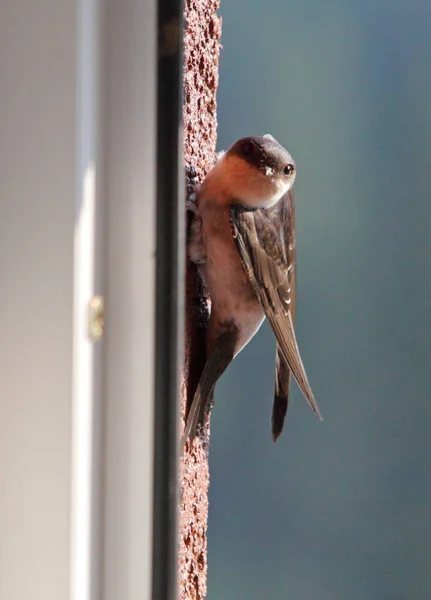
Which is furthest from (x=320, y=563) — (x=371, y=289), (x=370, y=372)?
(x=371, y=289)

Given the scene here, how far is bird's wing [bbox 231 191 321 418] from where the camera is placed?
2.73ft

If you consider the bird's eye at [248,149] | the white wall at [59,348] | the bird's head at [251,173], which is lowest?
the white wall at [59,348]

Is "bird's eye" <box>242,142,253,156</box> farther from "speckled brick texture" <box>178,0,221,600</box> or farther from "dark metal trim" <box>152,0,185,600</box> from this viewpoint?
"dark metal trim" <box>152,0,185,600</box>

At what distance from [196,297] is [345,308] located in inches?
31.1

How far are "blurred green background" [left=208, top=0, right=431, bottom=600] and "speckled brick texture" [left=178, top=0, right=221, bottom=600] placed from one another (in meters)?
0.60

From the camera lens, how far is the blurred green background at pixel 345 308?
151cm

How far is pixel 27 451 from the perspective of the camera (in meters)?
0.51

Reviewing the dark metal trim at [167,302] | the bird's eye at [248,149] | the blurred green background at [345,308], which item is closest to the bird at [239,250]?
the bird's eye at [248,149]

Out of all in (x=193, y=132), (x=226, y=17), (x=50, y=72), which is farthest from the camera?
(x=226, y=17)

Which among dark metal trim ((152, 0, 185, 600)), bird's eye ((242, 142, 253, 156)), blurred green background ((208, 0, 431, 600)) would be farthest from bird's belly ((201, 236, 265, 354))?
blurred green background ((208, 0, 431, 600))

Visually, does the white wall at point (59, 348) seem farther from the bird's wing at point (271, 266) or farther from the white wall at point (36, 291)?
Answer: the bird's wing at point (271, 266)

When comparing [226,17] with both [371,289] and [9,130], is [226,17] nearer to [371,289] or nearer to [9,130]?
[371,289]

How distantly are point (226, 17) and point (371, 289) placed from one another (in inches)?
26.3

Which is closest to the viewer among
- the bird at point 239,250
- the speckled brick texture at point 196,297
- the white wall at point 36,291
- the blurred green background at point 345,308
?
the white wall at point 36,291
